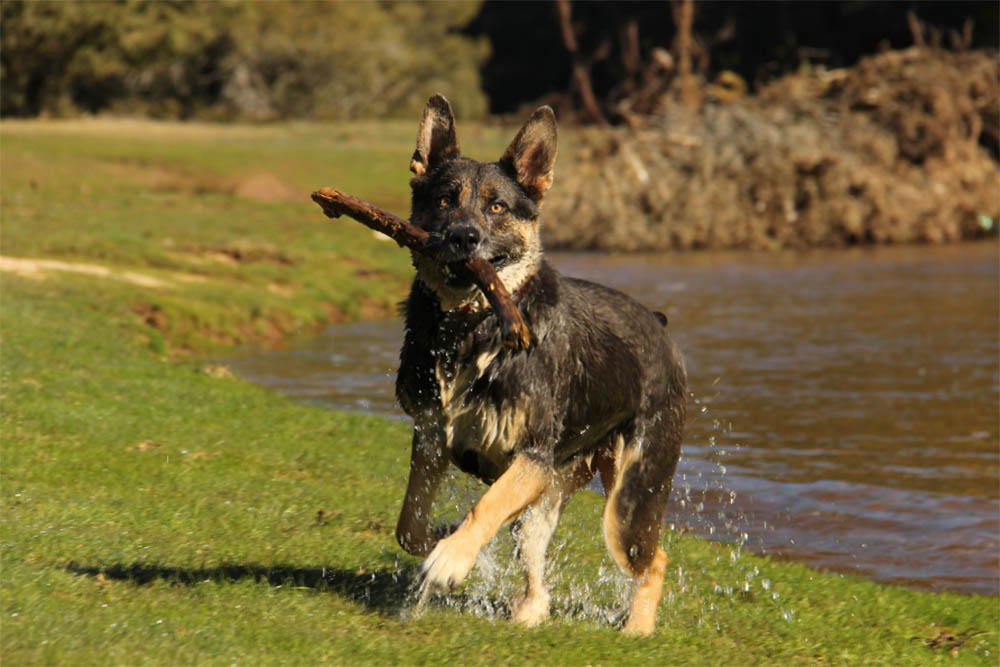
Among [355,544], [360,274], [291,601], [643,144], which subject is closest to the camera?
[291,601]

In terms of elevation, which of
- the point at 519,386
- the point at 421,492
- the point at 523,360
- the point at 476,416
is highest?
the point at 523,360

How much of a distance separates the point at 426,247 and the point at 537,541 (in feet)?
7.08

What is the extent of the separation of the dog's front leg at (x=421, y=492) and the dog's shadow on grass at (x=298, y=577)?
0.29 m

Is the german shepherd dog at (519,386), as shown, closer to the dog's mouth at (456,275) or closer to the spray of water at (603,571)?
the dog's mouth at (456,275)

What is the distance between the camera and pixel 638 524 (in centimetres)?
789

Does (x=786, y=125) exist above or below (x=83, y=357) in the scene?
above

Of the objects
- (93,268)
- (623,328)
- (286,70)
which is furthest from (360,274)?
(286,70)

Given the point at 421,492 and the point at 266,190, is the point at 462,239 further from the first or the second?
the point at 266,190

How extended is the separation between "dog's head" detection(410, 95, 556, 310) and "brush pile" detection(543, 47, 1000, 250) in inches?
997

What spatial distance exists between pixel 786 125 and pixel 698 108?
2725 mm

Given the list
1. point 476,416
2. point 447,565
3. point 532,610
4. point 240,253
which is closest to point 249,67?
point 240,253

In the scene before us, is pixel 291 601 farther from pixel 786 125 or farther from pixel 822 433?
pixel 786 125

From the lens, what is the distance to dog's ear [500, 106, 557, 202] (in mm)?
7320

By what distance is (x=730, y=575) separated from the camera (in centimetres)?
941
